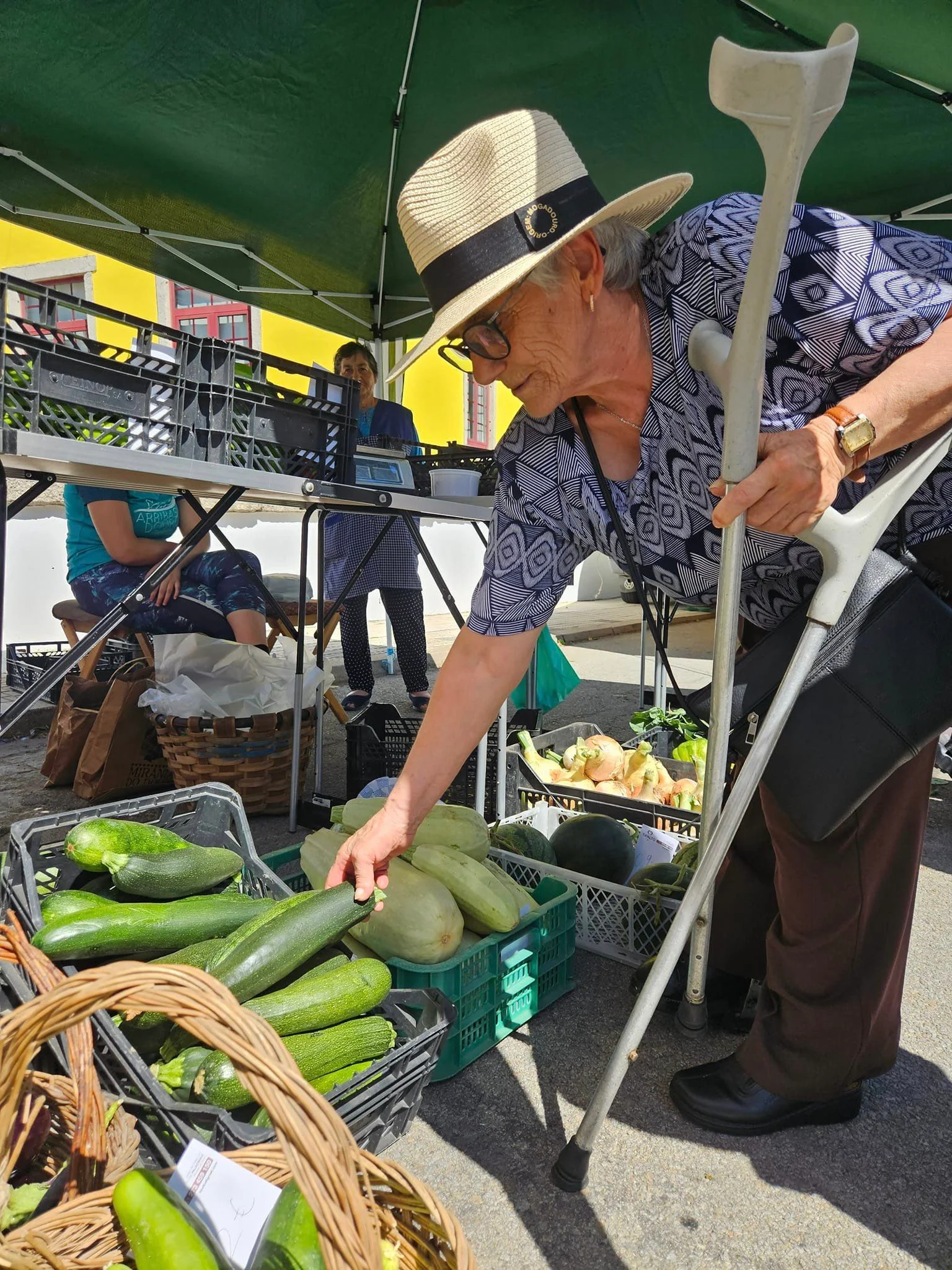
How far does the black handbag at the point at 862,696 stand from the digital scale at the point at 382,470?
206 cm

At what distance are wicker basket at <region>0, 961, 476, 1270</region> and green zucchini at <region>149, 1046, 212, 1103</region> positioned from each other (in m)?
0.28

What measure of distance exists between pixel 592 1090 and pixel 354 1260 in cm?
123

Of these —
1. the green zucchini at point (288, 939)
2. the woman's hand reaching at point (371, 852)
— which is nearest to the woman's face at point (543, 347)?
the woman's hand reaching at point (371, 852)

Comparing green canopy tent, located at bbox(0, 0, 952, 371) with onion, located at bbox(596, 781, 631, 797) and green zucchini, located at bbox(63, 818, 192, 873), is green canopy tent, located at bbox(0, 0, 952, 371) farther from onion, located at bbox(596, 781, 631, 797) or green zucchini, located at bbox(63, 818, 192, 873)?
green zucchini, located at bbox(63, 818, 192, 873)

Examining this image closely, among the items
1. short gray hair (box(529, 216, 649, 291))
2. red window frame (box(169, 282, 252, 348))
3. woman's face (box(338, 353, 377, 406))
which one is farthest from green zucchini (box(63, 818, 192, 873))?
red window frame (box(169, 282, 252, 348))

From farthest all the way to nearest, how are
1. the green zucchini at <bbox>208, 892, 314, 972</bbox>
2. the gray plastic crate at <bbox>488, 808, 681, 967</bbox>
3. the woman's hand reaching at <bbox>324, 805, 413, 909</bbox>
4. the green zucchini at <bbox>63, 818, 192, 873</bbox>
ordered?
the gray plastic crate at <bbox>488, 808, 681, 967</bbox> → the green zucchini at <bbox>63, 818, 192, 873</bbox> → the woman's hand reaching at <bbox>324, 805, 413, 909</bbox> → the green zucchini at <bbox>208, 892, 314, 972</bbox>

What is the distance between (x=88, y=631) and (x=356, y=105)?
3.37 m

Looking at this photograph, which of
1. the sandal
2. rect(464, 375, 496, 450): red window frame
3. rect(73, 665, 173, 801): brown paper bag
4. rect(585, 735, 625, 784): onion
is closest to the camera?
rect(585, 735, 625, 784): onion

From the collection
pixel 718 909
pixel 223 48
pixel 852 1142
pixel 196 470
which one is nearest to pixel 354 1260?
pixel 852 1142

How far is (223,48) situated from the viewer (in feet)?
12.9

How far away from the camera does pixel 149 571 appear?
12.9 ft

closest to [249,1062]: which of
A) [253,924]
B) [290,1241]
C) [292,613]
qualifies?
[290,1241]

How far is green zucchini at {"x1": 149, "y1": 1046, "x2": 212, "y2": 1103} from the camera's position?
1.39 metres

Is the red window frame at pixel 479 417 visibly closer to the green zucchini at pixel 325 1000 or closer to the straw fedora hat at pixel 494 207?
the straw fedora hat at pixel 494 207
